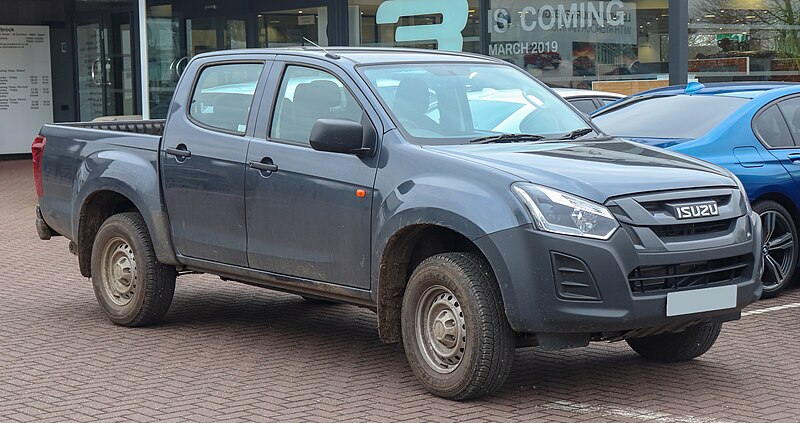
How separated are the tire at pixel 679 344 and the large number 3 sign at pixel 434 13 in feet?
37.2

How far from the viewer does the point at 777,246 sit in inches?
360

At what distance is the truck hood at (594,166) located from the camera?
19.4 feet

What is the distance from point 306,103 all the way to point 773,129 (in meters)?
4.01

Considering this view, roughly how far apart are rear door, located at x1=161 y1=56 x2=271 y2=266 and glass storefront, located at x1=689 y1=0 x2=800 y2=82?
397 inches

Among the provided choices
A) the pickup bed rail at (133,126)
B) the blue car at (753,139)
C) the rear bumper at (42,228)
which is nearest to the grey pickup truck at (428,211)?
the pickup bed rail at (133,126)

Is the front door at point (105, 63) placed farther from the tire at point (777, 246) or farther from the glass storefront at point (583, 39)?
the tire at point (777, 246)

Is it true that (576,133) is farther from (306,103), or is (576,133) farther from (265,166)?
(265,166)

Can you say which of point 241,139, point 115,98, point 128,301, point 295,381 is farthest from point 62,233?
point 115,98

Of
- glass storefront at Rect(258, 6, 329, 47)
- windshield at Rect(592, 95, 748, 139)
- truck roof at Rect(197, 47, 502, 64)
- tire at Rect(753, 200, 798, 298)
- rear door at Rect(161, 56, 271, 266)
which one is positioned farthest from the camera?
glass storefront at Rect(258, 6, 329, 47)

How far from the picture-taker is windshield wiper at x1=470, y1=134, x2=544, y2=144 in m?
6.77

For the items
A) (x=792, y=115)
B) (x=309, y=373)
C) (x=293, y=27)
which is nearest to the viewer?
(x=309, y=373)

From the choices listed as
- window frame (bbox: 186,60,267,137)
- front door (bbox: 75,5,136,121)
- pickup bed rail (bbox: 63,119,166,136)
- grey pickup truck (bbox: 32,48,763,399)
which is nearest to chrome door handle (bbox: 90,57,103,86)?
front door (bbox: 75,5,136,121)

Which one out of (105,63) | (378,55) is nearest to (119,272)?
(378,55)

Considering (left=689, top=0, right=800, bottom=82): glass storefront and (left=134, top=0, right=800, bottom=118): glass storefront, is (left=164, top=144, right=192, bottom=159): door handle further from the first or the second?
(left=689, top=0, right=800, bottom=82): glass storefront
